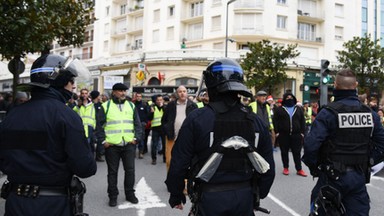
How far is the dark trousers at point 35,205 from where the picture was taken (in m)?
2.64

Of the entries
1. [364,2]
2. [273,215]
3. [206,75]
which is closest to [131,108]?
[273,215]

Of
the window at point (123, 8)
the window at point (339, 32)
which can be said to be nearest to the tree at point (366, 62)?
the window at point (339, 32)

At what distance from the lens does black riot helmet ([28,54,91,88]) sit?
9.38 ft

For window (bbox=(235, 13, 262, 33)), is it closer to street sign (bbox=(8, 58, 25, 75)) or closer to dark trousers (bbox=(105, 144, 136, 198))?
street sign (bbox=(8, 58, 25, 75))

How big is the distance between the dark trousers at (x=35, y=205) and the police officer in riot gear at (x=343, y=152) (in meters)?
2.46

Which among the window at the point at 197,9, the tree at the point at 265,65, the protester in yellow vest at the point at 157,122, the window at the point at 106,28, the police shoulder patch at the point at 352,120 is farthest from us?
the window at the point at 106,28

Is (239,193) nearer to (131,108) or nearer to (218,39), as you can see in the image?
(131,108)

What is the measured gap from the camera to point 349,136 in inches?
149

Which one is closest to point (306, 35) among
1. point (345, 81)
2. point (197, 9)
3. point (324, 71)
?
point (197, 9)

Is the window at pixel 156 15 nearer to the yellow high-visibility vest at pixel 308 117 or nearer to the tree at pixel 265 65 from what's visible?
the tree at pixel 265 65

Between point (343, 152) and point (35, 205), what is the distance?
2879 millimetres

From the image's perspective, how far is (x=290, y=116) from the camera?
852 cm

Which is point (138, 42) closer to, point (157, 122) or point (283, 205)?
point (157, 122)

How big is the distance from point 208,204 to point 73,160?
1.03 m
